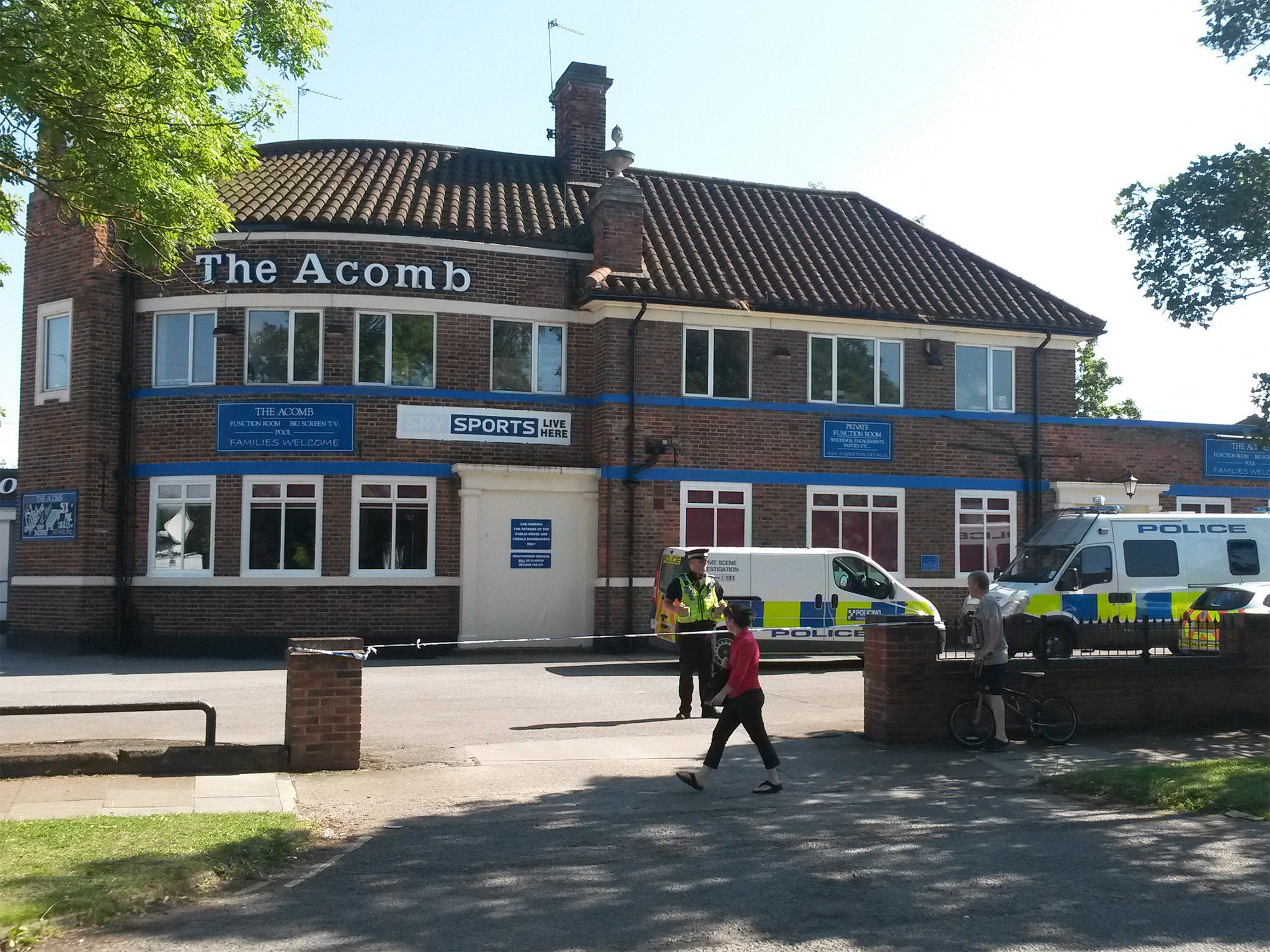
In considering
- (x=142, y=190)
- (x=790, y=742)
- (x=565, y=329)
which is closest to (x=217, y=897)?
(x=142, y=190)

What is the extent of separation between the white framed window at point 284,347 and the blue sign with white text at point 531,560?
4.72m

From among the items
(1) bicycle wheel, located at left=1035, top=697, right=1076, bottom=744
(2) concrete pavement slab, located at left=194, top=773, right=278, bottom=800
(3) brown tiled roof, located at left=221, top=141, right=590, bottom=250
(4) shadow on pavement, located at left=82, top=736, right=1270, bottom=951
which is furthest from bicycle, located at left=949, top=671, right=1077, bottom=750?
(3) brown tiled roof, located at left=221, top=141, right=590, bottom=250

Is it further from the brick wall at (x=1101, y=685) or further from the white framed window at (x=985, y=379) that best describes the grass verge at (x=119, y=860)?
the white framed window at (x=985, y=379)

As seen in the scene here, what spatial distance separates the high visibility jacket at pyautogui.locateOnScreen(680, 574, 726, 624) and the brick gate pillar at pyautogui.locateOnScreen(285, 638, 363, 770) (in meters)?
4.41

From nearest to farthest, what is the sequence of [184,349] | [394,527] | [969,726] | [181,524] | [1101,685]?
1. [969,726]
2. [1101,685]
3. [181,524]
4. [394,527]
5. [184,349]

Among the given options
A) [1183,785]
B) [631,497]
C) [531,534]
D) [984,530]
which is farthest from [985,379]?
[1183,785]

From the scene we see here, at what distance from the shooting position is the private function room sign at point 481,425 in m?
22.1

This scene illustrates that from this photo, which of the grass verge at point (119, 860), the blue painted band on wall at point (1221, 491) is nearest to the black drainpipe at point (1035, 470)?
the blue painted band on wall at point (1221, 491)

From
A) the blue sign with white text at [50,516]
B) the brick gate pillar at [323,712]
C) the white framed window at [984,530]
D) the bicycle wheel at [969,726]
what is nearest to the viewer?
the brick gate pillar at [323,712]

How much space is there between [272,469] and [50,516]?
425 cm

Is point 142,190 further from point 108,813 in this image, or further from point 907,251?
point 907,251

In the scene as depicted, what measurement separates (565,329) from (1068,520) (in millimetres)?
9588

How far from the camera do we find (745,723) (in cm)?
964

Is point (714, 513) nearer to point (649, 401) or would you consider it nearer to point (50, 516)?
point (649, 401)
